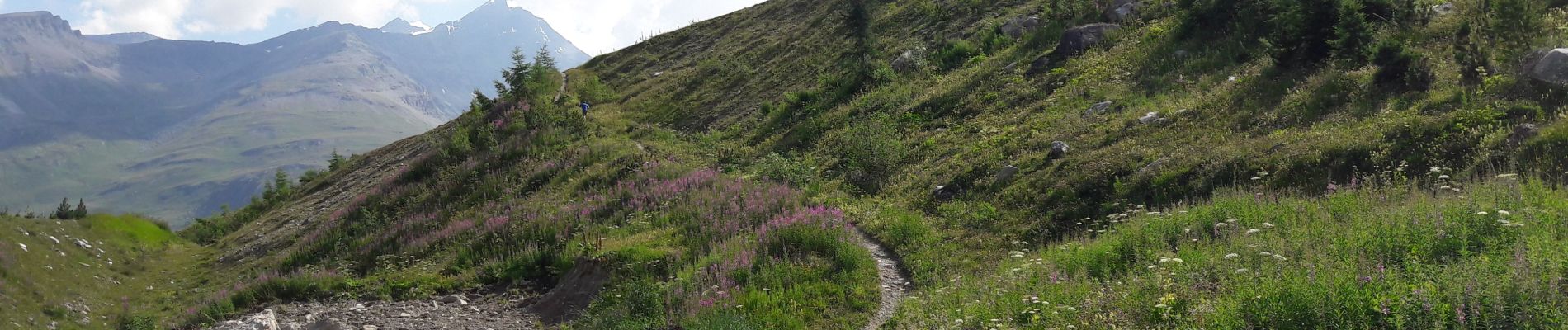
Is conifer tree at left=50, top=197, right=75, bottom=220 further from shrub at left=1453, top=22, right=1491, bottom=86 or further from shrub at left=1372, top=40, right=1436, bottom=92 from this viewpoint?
shrub at left=1453, top=22, right=1491, bottom=86

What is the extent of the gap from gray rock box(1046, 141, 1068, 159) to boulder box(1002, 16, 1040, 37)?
15.3m

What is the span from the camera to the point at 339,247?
1914cm

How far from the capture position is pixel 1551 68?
38.7 feet

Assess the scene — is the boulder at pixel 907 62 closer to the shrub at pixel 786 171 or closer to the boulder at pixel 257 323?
the shrub at pixel 786 171

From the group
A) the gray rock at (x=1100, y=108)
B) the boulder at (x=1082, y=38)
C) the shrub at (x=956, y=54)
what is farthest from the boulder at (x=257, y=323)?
the shrub at (x=956, y=54)

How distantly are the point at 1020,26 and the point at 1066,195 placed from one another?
19847 mm

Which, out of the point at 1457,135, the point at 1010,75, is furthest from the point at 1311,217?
the point at 1010,75

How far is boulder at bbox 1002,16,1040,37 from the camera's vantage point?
3089cm

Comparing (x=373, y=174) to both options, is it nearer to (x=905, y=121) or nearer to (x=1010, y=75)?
(x=905, y=121)

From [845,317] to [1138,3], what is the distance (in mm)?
23667

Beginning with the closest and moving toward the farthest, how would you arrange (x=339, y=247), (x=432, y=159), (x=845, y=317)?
(x=845, y=317), (x=339, y=247), (x=432, y=159)

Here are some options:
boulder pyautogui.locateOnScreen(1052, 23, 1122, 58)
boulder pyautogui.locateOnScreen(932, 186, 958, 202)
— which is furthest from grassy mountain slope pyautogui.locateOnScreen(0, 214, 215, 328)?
boulder pyautogui.locateOnScreen(1052, 23, 1122, 58)

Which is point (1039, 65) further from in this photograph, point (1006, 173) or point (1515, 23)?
point (1515, 23)

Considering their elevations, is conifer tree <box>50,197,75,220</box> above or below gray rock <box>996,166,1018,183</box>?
above
